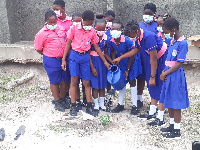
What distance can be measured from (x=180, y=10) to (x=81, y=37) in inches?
139

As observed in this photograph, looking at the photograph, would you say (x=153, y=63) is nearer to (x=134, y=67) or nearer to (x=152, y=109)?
(x=134, y=67)

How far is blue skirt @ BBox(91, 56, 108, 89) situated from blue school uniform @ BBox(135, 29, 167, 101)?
0.64 m

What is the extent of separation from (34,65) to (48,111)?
2358 millimetres

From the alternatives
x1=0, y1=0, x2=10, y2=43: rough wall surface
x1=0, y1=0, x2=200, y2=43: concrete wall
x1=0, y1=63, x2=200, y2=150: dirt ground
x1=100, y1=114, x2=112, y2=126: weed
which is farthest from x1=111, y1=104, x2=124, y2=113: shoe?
x1=0, y1=0, x2=10, y2=43: rough wall surface

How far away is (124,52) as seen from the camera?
4297mm

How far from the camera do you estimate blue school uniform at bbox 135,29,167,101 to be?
12.6 ft

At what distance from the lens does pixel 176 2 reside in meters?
6.71

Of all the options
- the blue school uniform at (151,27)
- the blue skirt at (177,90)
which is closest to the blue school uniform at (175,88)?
the blue skirt at (177,90)

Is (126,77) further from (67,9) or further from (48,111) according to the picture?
(67,9)

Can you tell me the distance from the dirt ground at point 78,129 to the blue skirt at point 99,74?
Result: 551 mm

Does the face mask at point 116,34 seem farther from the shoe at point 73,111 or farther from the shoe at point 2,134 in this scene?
the shoe at point 2,134

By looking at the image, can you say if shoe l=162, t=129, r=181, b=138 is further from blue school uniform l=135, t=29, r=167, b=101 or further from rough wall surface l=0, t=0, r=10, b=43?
rough wall surface l=0, t=0, r=10, b=43

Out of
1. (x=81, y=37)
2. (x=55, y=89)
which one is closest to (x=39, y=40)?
(x=81, y=37)

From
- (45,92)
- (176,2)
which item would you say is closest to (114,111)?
(45,92)
